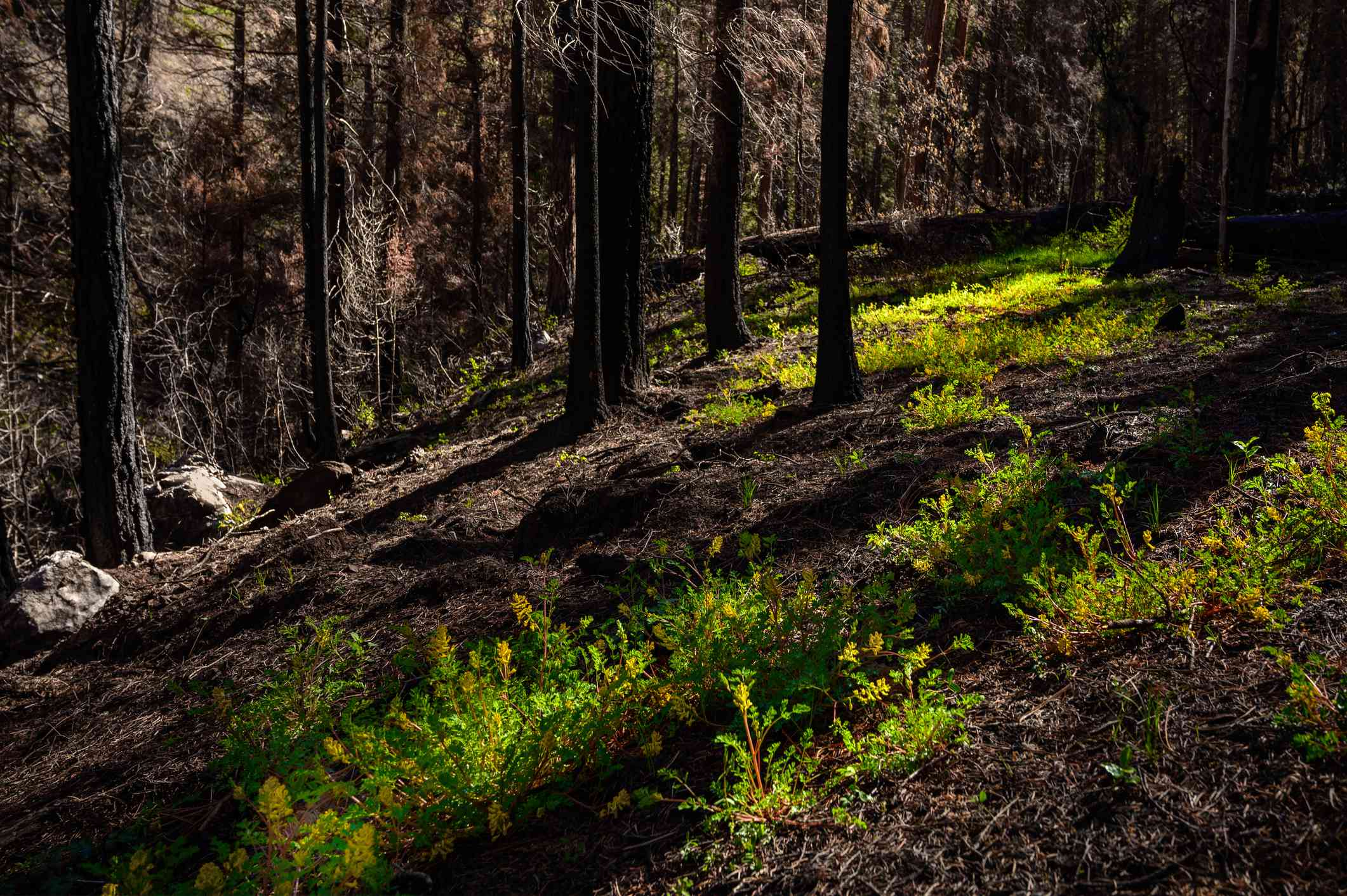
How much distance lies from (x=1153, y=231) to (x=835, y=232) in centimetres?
646

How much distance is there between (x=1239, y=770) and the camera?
213 cm

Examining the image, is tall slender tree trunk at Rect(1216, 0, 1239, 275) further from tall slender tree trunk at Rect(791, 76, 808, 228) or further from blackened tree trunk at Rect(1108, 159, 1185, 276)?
tall slender tree trunk at Rect(791, 76, 808, 228)

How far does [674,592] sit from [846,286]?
3670mm

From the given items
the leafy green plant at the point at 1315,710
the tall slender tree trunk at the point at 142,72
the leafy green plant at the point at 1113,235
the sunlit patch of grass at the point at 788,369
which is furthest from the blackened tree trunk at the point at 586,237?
the tall slender tree trunk at the point at 142,72

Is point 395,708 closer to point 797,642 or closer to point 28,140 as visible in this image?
point 797,642

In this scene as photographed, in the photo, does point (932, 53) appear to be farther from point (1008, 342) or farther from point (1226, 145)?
point (1008, 342)

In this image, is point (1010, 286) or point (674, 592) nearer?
point (674, 592)

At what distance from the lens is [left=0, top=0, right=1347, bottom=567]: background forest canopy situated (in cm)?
1331

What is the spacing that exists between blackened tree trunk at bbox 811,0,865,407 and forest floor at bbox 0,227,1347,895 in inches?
14.0

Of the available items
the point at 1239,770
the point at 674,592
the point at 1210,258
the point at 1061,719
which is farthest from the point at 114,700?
the point at 1210,258

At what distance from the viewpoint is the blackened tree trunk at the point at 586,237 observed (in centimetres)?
730

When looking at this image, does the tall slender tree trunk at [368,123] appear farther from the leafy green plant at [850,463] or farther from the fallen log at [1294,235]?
the fallen log at [1294,235]

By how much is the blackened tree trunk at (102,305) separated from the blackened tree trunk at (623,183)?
462 centimetres

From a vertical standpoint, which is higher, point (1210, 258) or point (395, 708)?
point (1210, 258)
